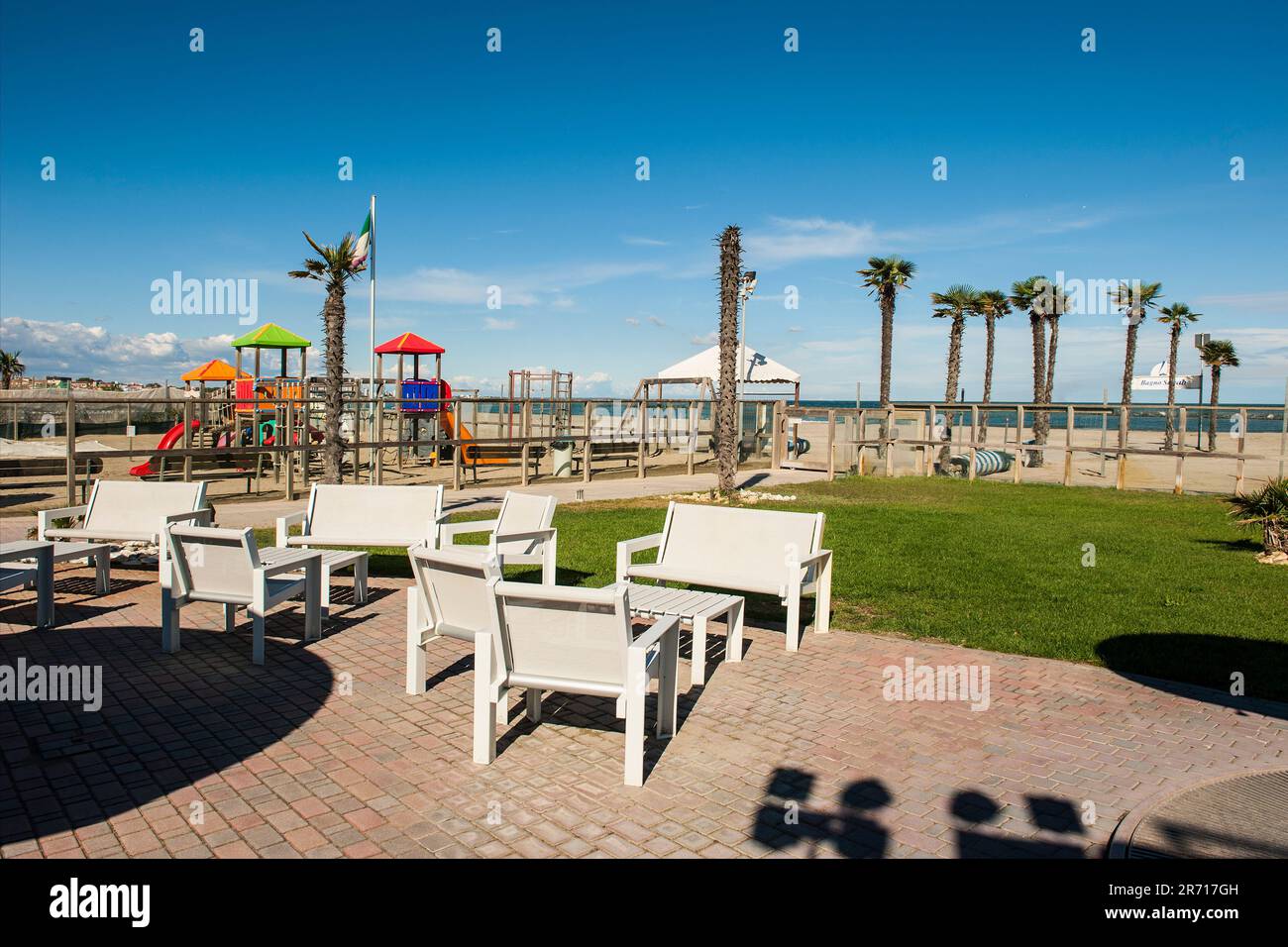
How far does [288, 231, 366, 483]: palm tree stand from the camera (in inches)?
494

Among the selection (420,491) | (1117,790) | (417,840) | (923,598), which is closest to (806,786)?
(1117,790)

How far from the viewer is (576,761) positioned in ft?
15.6

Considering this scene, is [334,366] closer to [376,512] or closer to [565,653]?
[376,512]

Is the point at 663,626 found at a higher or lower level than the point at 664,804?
higher

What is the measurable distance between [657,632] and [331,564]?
387 centimetres

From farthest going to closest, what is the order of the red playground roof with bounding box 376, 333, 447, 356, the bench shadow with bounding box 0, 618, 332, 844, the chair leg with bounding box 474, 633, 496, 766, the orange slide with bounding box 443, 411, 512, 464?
1. the red playground roof with bounding box 376, 333, 447, 356
2. the orange slide with bounding box 443, 411, 512, 464
3. the chair leg with bounding box 474, 633, 496, 766
4. the bench shadow with bounding box 0, 618, 332, 844

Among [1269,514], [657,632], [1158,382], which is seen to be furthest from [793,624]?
[1158,382]

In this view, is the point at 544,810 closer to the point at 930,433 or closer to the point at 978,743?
the point at 978,743

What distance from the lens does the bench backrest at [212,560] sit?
20.6 ft

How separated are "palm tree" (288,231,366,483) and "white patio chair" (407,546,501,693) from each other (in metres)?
8.21

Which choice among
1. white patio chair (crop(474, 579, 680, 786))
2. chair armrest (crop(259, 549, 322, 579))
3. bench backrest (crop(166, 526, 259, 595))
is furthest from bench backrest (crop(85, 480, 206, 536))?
white patio chair (crop(474, 579, 680, 786))

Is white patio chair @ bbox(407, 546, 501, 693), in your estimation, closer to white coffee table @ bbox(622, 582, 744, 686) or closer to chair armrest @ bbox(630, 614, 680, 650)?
chair armrest @ bbox(630, 614, 680, 650)

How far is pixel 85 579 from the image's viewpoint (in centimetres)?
918

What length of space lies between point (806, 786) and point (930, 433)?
884 inches
